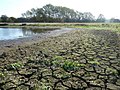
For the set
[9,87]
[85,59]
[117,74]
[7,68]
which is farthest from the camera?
[85,59]

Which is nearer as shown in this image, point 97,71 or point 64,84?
point 64,84

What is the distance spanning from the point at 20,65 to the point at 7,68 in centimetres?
52

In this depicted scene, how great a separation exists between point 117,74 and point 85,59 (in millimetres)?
2152

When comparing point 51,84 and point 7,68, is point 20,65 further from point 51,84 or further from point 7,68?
point 51,84

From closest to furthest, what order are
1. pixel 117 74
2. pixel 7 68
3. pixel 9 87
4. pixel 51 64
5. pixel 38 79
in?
1. pixel 9 87
2. pixel 38 79
3. pixel 117 74
4. pixel 7 68
5. pixel 51 64

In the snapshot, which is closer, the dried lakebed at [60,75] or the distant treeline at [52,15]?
the dried lakebed at [60,75]

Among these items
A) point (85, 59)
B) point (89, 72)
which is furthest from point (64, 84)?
point (85, 59)

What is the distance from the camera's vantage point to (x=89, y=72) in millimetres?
5789

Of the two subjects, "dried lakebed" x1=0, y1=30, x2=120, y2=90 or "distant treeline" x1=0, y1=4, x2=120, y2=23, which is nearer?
"dried lakebed" x1=0, y1=30, x2=120, y2=90

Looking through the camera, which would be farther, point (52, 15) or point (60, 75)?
→ point (52, 15)

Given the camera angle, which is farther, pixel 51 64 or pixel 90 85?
pixel 51 64

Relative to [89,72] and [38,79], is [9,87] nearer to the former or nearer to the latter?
[38,79]

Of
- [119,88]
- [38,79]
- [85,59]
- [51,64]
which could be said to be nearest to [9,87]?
[38,79]

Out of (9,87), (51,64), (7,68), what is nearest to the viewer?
(9,87)
